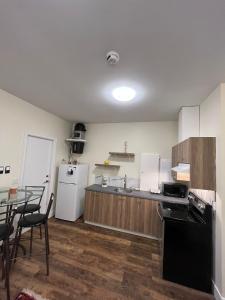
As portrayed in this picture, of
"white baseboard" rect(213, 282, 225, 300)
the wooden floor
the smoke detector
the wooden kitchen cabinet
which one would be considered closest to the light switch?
the wooden floor

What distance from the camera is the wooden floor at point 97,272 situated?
5.92ft

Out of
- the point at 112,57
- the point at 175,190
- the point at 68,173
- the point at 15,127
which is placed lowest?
the point at 175,190

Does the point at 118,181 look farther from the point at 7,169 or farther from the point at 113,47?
the point at 113,47

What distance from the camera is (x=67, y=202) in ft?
12.2

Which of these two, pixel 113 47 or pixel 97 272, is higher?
pixel 113 47

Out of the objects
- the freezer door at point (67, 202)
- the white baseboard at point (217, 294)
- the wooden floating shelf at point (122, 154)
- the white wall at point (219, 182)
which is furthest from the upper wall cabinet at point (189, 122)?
the freezer door at point (67, 202)

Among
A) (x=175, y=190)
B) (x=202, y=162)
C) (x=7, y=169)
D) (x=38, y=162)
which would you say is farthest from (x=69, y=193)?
(x=202, y=162)

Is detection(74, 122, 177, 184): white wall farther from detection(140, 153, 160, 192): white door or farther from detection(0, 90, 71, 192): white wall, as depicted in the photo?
detection(0, 90, 71, 192): white wall

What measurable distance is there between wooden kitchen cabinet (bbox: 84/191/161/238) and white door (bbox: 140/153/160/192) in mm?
596

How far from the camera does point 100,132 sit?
14.3ft

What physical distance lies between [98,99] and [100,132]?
1.77 m

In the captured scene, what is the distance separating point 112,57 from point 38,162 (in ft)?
9.19

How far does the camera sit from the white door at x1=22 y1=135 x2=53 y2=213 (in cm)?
311

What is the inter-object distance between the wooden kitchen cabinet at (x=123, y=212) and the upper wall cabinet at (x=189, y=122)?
4.91 feet
